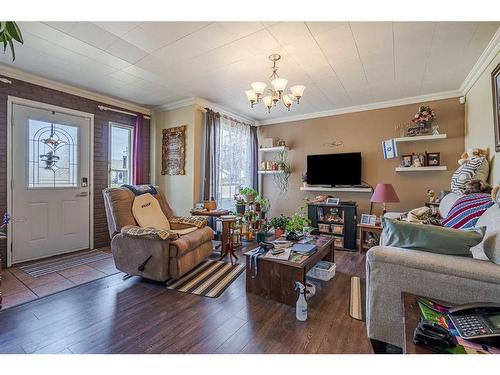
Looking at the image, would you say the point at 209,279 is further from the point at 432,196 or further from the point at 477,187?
the point at 432,196

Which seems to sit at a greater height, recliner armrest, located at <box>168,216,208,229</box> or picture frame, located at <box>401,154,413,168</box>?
picture frame, located at <box>401,154,413,168</box>

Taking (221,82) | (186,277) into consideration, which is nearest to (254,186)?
(221,82)

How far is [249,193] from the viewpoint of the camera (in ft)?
14.3

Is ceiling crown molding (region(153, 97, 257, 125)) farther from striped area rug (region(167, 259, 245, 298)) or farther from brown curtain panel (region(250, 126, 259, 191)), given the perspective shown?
striped area rug (region(167, 259, 245, 298))

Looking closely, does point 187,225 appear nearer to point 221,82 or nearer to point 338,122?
point 221,82

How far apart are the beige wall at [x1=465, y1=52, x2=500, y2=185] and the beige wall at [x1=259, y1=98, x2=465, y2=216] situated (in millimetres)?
252

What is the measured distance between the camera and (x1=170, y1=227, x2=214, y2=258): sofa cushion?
8.14 feet

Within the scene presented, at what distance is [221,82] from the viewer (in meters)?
3.28

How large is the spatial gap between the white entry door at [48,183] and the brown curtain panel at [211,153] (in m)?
1.83

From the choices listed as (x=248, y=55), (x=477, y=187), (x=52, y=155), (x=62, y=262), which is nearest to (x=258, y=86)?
(x=248, y=55)

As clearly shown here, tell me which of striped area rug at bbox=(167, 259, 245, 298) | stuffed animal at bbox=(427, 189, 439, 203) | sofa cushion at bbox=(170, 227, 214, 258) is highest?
stuffed animal at bbox=(427, 189, 439, 203)

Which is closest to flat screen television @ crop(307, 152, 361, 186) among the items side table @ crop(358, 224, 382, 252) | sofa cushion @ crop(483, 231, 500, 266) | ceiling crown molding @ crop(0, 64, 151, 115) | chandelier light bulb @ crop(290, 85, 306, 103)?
side table @ crop(358, 224, 382, 252)

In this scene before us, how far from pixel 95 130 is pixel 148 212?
1871mm
